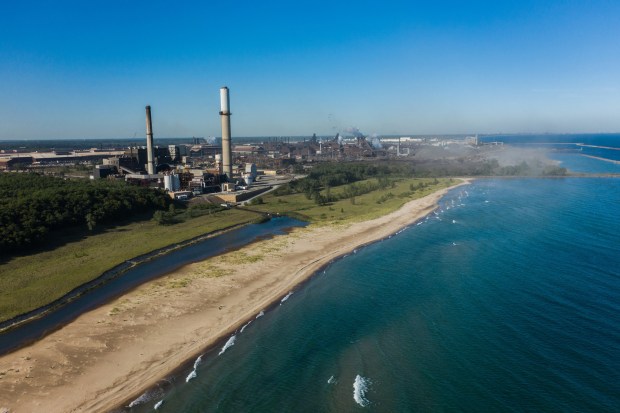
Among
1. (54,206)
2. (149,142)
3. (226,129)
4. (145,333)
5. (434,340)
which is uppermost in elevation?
(226,129)

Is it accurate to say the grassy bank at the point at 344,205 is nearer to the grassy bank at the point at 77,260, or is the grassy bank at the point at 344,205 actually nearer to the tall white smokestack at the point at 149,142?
the grassy bank at the point at 77,260

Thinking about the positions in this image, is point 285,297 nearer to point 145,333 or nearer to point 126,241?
point 145,333

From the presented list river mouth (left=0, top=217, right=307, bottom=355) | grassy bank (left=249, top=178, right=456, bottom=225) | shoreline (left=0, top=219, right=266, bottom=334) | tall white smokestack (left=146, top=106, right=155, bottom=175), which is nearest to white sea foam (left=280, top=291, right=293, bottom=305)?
river mouth (left=0, top=217, right=307, bottom=355)

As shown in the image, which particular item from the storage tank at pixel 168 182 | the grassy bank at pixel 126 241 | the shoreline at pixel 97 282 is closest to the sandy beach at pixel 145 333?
the shoreline at pixel 97 282

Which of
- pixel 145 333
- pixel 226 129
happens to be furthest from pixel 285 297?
pixel 226 129

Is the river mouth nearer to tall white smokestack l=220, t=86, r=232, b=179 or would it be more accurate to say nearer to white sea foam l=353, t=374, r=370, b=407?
white sea foam l=353, t=374, r=370, b=407

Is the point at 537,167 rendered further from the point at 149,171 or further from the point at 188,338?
the point at 188,338
